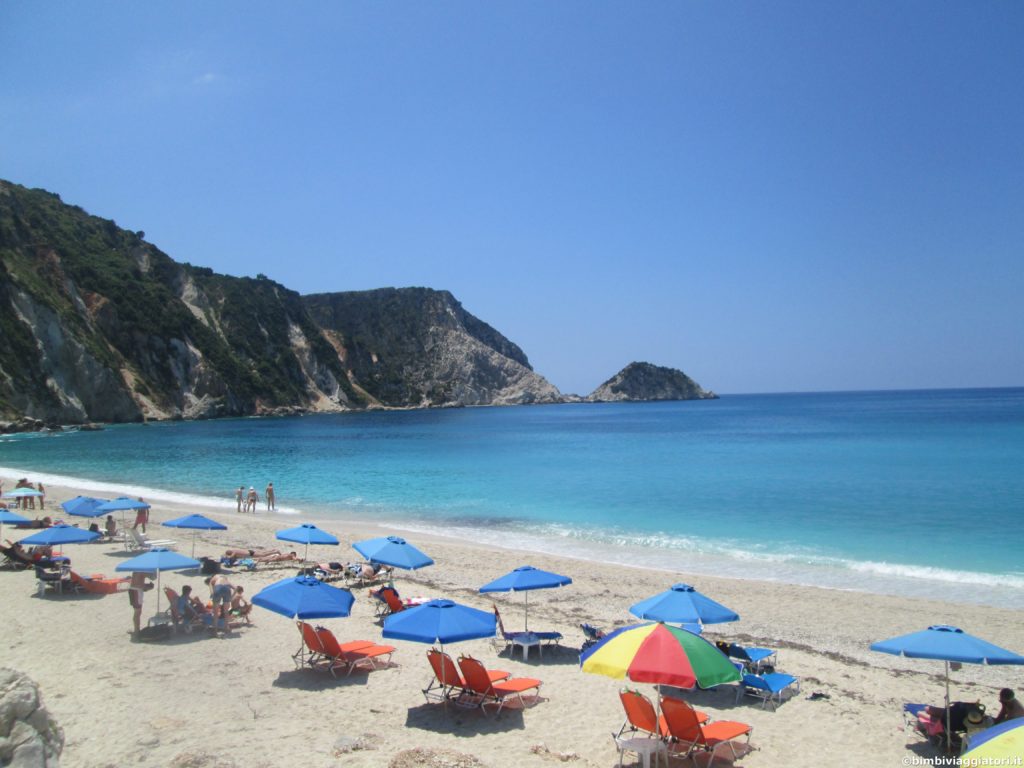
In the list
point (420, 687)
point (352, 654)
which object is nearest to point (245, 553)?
point (352, 654)

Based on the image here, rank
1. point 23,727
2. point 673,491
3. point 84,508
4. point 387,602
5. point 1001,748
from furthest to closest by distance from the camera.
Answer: point 673,491 < point 84,508 < point 387,602 < point 1001,748 < point 23,727

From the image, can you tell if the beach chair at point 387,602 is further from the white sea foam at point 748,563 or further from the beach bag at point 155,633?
the white sea foam at point 748,563

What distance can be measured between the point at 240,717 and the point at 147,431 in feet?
225

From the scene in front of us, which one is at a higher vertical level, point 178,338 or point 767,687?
point 178,338

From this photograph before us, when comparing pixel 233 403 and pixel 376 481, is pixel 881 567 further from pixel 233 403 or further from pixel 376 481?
pixel 233 403

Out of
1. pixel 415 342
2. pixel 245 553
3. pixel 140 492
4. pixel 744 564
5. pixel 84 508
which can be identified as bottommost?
pixel 140 492

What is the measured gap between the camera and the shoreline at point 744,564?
15.1 m

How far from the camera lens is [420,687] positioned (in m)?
8.99

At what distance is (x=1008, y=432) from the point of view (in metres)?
61.6

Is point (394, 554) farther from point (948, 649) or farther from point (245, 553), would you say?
point (948, 649)

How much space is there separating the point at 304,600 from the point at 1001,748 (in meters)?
7.56

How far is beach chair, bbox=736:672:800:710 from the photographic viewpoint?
869cm

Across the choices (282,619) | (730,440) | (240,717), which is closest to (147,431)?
(730,440)

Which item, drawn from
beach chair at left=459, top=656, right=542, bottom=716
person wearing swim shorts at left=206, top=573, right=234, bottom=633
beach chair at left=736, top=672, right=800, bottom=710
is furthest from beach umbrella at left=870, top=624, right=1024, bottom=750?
person wearing swim shorts at left=206, top=573, right=234, bottom=633
